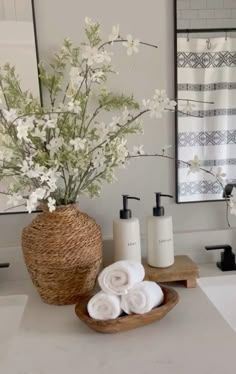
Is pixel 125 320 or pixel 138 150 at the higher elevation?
pixel 138 150

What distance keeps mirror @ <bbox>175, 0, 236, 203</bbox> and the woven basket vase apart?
43 cm

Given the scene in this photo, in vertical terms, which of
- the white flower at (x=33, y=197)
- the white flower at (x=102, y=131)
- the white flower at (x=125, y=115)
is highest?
the white flower at (x=125, y=115)

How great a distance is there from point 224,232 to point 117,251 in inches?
16.8

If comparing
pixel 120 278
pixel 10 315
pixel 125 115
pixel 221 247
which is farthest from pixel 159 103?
pixel 10 315

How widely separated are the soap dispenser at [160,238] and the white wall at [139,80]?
16 centimetres

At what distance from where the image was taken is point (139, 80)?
116 cm

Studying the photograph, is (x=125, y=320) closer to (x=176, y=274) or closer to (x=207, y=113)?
(x=176, y=274)

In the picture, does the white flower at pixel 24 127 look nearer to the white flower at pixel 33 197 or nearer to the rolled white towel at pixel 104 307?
the white flower at pixel 33 197

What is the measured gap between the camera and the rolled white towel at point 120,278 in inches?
32.9

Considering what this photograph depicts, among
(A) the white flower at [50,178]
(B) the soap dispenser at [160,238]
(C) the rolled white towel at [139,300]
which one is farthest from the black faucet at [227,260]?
(A) the white flower at [50,178]

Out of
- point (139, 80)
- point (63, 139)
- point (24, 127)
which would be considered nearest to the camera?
point (24, 127)

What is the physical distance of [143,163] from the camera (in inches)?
47.3

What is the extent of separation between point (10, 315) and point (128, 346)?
1.43 ft

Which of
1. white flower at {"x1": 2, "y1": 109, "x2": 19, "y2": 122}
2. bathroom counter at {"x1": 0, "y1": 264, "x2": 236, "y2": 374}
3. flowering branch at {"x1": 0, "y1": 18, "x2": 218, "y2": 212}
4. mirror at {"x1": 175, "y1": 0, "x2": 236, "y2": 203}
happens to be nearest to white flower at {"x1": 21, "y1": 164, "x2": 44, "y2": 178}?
flowering branch at {"x1": 0, "y1": 18, "x2": 218, "y2": 212}
